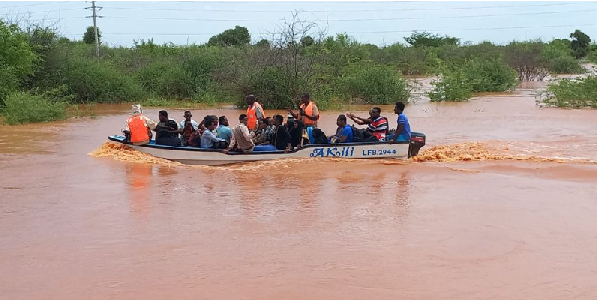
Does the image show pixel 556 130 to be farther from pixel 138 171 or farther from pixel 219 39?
pixel 219 39

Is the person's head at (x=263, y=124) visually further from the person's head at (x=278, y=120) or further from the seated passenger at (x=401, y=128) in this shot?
the seated passenger at (x=401, y=128)

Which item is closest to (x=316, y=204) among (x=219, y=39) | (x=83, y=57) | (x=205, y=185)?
(x=205, y=185)

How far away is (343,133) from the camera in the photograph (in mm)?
12641

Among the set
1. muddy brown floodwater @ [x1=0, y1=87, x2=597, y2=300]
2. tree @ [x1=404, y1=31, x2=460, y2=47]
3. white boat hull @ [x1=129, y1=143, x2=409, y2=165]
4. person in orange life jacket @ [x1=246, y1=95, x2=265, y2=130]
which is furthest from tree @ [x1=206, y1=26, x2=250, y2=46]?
white boat hull @ [x1=129, y1=143, x2=409, y2=165]

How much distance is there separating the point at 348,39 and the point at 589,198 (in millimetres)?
36894

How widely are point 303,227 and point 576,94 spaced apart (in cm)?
1848

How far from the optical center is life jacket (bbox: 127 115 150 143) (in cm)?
1288

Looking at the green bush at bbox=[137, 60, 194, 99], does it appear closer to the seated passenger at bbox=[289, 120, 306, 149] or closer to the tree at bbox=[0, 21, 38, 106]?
the tree at bbox=[0, 21, 38, 106]

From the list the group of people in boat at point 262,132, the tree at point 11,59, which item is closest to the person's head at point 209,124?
the group of people in boat at point 262,132

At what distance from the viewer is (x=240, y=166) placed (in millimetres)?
12492

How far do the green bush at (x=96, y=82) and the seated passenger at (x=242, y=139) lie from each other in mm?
17862

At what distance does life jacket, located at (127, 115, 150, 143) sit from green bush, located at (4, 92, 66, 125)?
9.14 m

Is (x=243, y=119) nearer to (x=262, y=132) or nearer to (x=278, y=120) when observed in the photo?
(x=278, y=120)

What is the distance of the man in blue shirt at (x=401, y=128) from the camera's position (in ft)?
40.4
